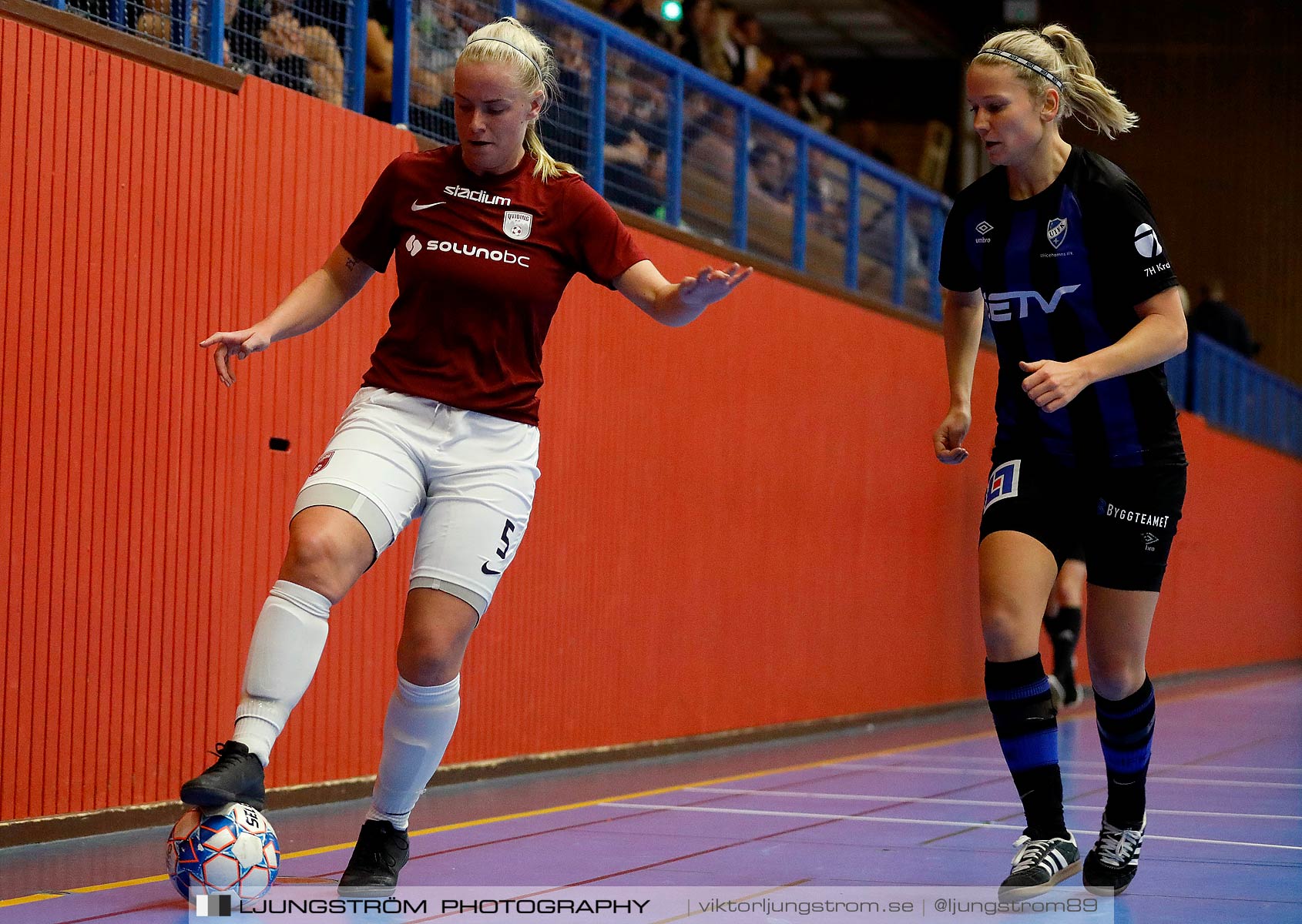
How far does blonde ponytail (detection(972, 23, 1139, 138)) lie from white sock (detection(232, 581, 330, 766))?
2056mm

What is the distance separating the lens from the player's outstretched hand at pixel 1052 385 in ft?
11.3

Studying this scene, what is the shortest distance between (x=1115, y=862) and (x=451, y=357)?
2.06m

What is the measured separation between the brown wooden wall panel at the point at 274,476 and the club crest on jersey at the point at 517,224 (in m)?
1.68

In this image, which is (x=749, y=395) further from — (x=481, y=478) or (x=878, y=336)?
(x=481, y=478)

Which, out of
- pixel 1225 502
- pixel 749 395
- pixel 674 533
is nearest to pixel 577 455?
pixel 674 533

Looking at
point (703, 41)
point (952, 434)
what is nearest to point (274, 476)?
point (952, 434)

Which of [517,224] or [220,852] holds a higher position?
[517,224]

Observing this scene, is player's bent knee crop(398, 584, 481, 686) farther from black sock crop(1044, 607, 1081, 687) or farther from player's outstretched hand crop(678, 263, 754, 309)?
black sock crop(1044, 607, 1081, 687)

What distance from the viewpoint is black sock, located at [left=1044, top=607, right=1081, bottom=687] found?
1036cm

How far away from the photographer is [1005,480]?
3963 mm

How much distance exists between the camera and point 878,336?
1012 cm

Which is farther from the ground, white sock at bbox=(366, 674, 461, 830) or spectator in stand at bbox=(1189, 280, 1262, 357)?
spectator in stand at bbox=(1189, 280, 1262, 357)

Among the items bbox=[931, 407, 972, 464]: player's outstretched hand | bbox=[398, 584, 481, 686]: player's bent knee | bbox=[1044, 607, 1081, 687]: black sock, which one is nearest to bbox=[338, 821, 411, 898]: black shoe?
bbox=[398, 584, 481, 686]: player's bent knee

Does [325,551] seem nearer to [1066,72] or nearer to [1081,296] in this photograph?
[1081,296]
